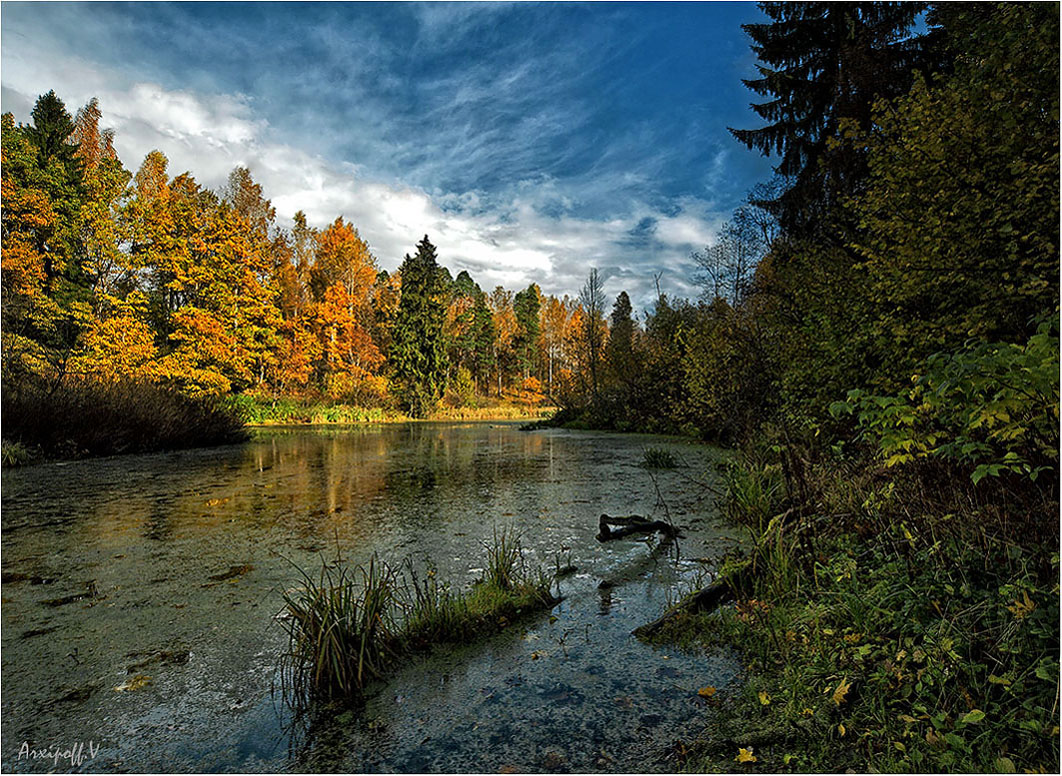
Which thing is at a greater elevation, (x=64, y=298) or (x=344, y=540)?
(x=64, y=298)

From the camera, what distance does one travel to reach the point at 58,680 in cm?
222

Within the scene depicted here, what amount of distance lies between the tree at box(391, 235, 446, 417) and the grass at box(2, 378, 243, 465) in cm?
1366

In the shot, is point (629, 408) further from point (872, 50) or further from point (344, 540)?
point (344, 540)

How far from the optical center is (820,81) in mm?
9344

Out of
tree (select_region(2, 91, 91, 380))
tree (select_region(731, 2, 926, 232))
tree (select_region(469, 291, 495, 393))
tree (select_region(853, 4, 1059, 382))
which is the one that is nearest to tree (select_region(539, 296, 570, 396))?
tree (select_region(469, 291, 495, 393))

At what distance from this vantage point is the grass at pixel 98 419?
9.11 m

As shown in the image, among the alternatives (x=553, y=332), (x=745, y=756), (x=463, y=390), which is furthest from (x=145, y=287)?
(x=553, y=332)

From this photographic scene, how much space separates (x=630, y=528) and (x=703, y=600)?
1560 mm

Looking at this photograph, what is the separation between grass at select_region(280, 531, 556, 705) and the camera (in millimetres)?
2145

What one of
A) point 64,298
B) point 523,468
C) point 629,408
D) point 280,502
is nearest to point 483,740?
point 280,502

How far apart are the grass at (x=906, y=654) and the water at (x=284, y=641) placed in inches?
8.8

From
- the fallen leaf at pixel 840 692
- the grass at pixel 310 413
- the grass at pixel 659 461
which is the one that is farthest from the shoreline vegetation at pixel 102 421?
the fallen leaf at pixel 840 692

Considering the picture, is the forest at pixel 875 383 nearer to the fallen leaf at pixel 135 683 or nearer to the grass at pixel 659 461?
the grass at pixel 659 461

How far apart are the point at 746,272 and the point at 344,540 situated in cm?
1506
